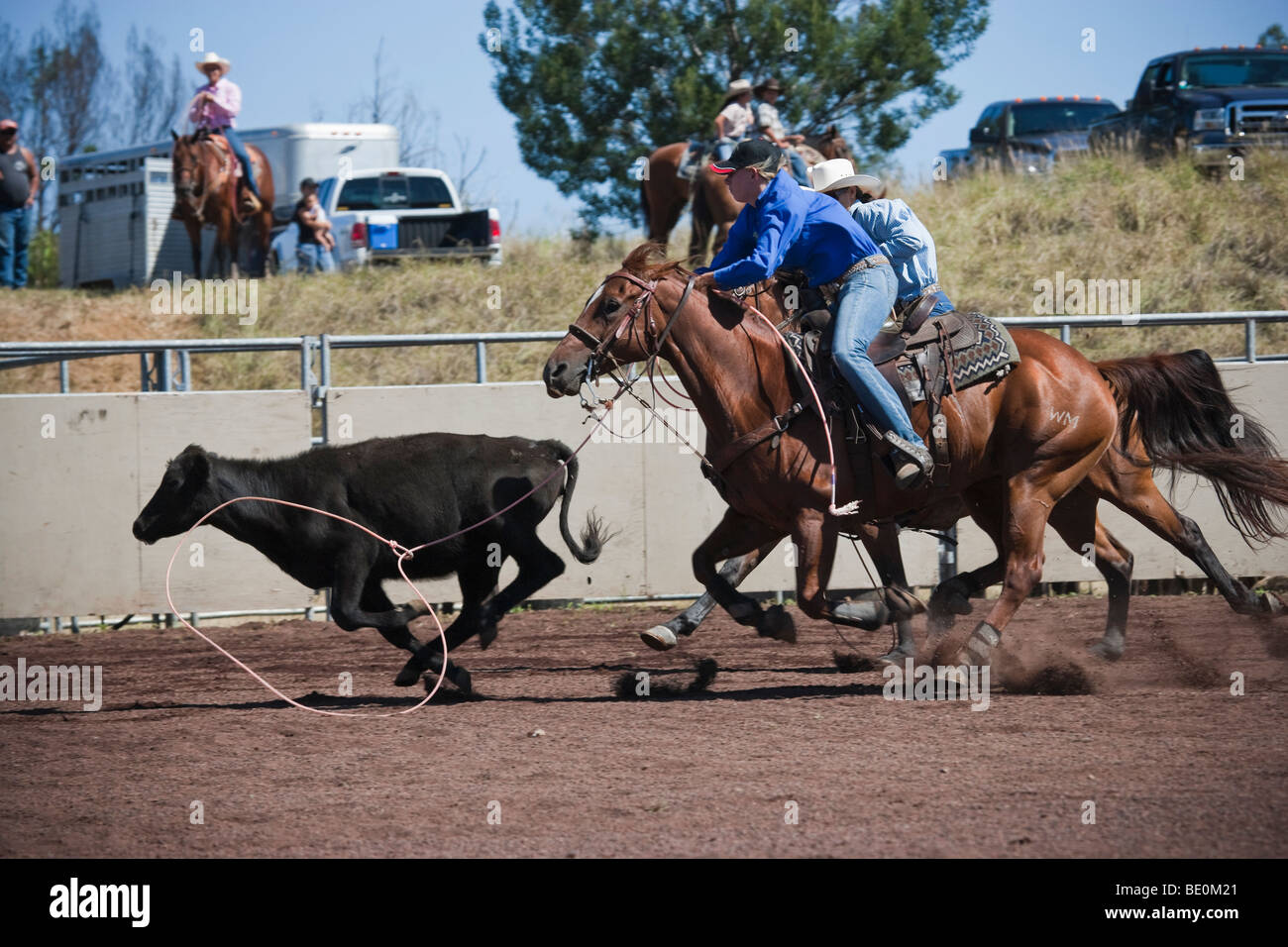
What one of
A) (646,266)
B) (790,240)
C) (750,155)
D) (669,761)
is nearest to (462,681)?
(669,761)

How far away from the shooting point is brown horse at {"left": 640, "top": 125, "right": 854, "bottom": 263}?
1447 cm

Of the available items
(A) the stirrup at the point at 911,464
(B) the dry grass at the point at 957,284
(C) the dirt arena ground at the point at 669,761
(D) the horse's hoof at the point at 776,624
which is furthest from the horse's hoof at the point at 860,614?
(B) the dry grass at the point at 957,284

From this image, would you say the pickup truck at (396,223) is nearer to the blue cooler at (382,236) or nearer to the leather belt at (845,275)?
the blue cooler at (382,236)

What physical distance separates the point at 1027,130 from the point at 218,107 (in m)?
14.0

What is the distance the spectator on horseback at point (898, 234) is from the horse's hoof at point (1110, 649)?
212cm

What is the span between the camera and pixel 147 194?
2158 cm

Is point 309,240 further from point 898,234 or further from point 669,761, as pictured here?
point 669,761

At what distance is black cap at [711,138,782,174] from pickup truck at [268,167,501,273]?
1267cm

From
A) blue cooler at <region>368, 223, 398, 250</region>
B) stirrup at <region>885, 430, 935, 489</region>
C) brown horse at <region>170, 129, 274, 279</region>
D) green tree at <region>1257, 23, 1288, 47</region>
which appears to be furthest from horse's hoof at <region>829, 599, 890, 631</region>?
green tree at <region>1257, 23, 1288, 47</region>

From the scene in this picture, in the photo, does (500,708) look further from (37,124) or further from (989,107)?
(37,124)

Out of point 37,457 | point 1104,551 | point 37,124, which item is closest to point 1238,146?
point 1104,551

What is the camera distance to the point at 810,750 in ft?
18.7

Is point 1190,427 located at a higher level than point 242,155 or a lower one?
lower

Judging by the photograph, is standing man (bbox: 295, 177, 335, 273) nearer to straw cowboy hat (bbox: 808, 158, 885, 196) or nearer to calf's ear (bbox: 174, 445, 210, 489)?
calf's ear (bbox: 174, 445, 210, 489)
